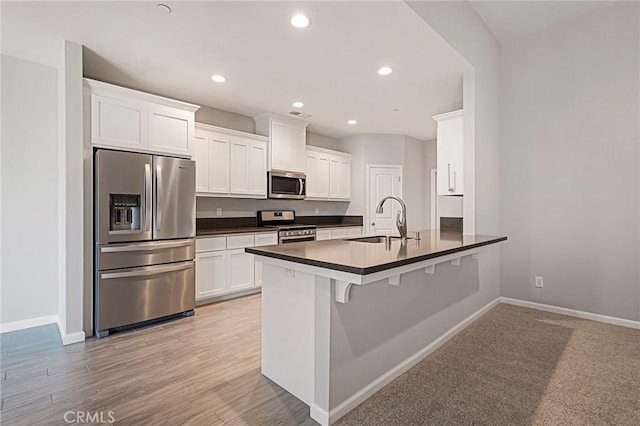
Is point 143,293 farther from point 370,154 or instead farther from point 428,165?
point 428,165

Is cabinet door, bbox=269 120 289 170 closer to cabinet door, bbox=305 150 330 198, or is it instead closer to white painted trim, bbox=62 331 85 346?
cabinet door, bbox=305 150 330 198

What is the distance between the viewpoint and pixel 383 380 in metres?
2.05

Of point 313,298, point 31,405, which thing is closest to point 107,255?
point 31,405

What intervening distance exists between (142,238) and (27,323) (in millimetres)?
1476

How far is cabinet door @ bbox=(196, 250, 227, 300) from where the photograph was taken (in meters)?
3.81

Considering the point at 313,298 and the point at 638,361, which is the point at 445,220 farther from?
the point at 313,298

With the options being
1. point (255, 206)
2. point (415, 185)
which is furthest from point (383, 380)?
point (415, 185)

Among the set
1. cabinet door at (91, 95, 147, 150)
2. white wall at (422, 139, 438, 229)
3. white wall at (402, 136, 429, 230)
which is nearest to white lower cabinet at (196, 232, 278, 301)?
cabinet door at (91, 95, 147, 150)

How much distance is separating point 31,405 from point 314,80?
3.58 meters

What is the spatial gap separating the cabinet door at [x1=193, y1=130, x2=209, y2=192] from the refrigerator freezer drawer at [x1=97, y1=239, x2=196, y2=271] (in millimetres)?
915

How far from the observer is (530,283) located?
379cm

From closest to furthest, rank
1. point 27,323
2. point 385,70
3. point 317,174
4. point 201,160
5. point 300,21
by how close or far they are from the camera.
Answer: point 300,21, point 27,323, point 385,70, point 201,160, point 317,174

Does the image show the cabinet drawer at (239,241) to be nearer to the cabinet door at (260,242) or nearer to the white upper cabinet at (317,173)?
the cabinet door at (260,242)

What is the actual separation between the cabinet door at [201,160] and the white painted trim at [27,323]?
80.2 inches
